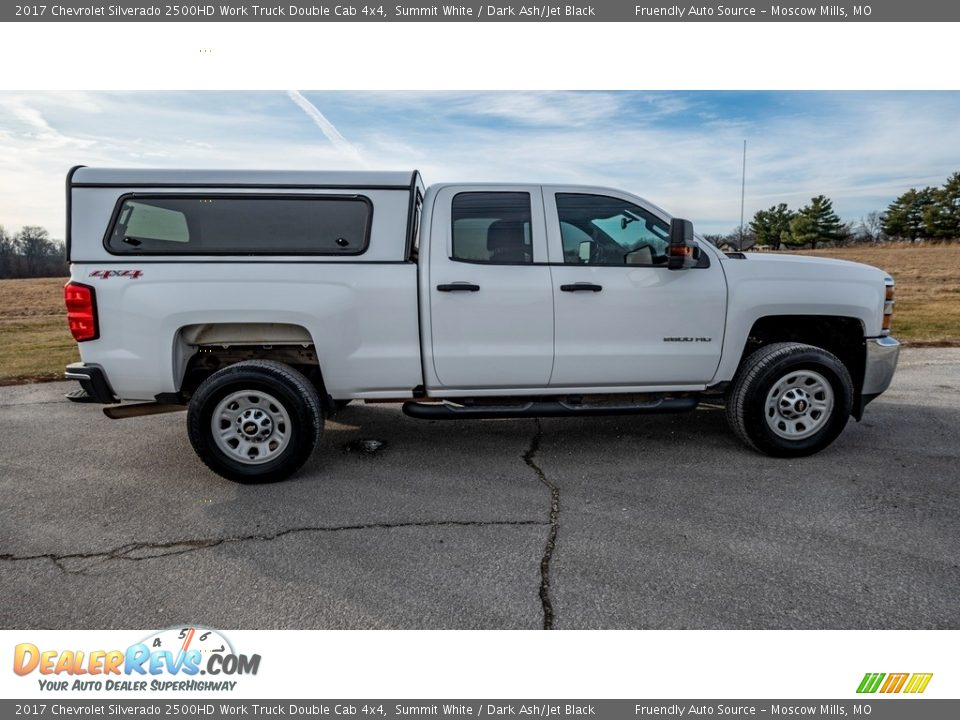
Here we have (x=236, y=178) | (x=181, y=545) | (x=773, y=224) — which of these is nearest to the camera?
(x=181, y=545)

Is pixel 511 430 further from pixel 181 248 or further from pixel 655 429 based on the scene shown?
pixel 181 248

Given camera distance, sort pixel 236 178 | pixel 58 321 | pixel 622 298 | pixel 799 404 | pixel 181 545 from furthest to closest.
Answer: pixel 58 321 → pixel 799 404 → pixel 622 298 → pixel 236 178 → pixel 181 545

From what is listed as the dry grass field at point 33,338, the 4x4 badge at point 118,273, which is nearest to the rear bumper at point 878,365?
the 4x4 badge at point 118,273

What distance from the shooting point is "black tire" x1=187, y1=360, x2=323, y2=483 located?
13.4ft

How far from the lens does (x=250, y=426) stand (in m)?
4.18

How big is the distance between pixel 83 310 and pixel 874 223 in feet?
275

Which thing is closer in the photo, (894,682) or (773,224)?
(894,682)

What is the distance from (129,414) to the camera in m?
4.34

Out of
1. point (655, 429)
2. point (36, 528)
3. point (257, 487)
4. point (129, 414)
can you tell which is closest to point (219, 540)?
point (257, 487)

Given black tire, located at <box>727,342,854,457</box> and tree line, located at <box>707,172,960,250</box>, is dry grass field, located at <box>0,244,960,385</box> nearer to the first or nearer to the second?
black tire, located at <box>727,342,854,457</box>

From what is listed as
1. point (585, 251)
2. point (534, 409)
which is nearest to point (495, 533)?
point (534, 409)

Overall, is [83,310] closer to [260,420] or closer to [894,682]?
[260,420]

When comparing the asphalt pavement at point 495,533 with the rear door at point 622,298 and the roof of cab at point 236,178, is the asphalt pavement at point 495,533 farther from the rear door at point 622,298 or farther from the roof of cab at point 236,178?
the roof of cab at point 236,178

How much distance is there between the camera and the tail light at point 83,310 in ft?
13.0
